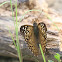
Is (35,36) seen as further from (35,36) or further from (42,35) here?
(42,35)

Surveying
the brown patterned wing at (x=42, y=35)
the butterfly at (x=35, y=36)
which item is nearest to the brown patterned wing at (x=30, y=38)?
the butterfly at (x=35, y=36)

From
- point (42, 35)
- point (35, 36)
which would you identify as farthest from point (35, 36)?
point (42, 35)

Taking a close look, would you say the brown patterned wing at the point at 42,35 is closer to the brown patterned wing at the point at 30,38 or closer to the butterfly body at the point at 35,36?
the butterfly body at the point at 35,36

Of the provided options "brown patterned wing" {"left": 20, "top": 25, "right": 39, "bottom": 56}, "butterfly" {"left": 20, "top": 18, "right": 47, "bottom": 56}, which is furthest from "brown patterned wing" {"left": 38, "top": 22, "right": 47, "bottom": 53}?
"brown patterned wing" {"left": 20, "top": 25, "right": 39, "bottom": 56}

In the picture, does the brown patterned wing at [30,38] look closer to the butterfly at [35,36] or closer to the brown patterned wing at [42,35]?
the butterfly at [35,36]

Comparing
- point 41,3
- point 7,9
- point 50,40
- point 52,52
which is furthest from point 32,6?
point 52,52

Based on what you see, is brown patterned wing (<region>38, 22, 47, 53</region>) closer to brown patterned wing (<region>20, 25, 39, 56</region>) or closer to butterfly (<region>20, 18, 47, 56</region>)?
butterfly (<region>20, 18, 47, 56</region>)
